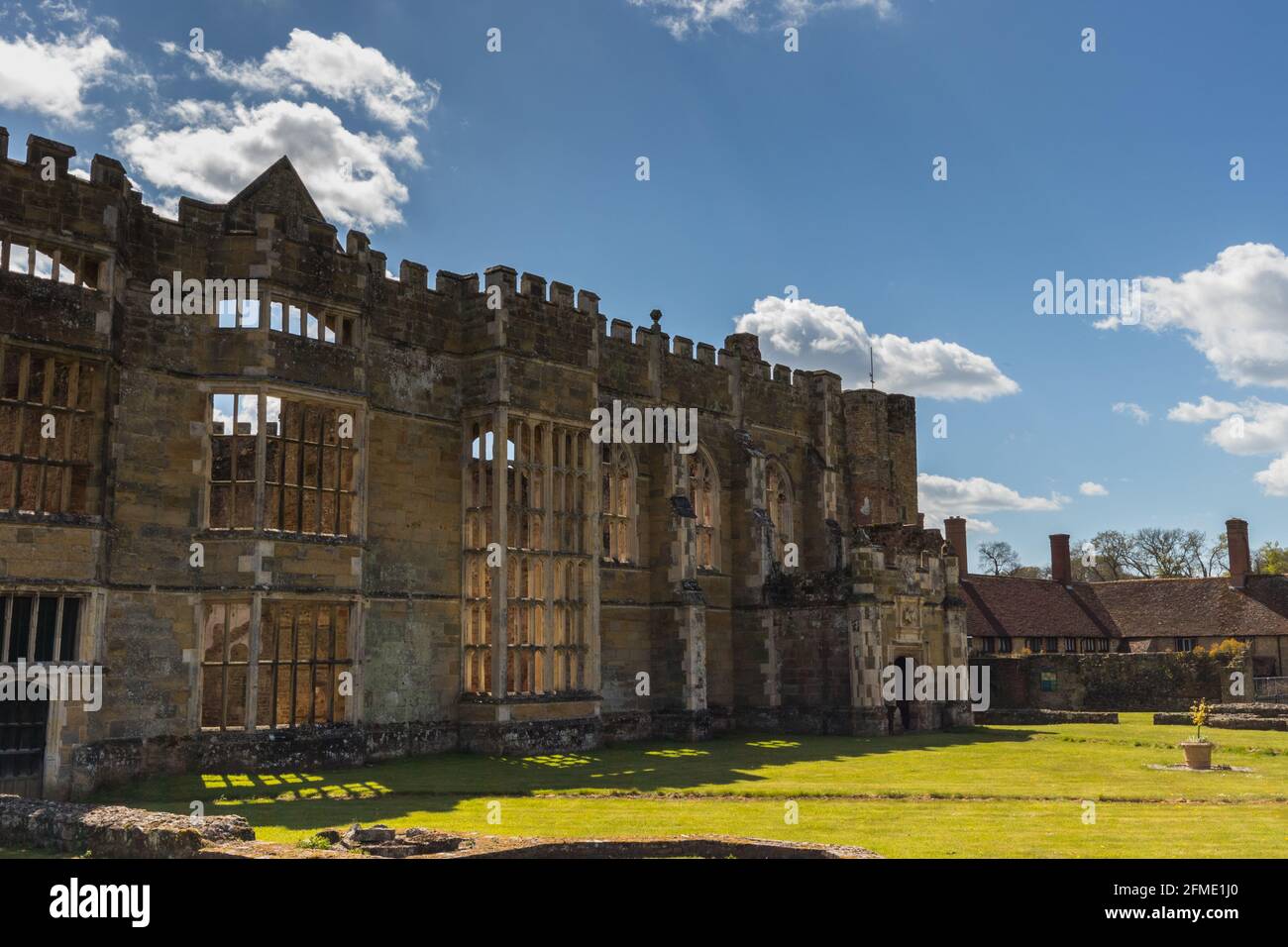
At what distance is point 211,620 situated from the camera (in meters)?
29.6

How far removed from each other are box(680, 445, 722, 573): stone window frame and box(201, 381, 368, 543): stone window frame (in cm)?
1174

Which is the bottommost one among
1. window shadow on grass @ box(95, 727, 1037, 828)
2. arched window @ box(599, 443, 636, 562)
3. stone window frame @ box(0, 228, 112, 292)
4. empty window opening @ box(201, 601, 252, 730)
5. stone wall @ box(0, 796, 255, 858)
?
window shadow on grass @ box(95, 727, 1037, 828)

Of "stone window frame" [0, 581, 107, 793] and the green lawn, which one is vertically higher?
"stone window frame" [0, 581, 107, 793]

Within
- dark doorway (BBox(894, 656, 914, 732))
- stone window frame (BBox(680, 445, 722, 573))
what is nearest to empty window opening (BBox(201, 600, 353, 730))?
stone window frame (BBox(680, 445, 722, 573))

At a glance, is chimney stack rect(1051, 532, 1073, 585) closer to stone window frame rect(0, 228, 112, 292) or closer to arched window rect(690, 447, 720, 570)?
arched window rect(690, 447, 720, 570)

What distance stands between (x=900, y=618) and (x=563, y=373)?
12401 mm

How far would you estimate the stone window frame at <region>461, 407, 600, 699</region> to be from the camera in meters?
23.9

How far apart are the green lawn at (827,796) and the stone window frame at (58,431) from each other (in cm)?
496

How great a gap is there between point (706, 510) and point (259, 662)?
1526cm

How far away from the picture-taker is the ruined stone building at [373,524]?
18328 mm

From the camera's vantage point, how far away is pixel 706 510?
32.0 meters

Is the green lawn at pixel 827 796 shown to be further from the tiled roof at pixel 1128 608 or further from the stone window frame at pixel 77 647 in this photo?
the tiled roof at pixel 1128 608

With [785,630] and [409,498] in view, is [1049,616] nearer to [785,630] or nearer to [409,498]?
[785,630]
